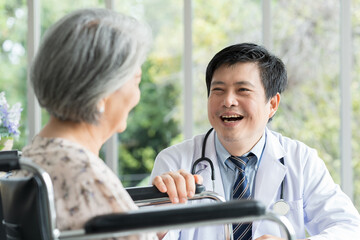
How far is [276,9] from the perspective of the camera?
3578 millimetres

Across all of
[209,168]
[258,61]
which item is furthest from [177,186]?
[258,61]

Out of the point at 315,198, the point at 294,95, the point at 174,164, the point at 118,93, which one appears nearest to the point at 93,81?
the point at 118,93

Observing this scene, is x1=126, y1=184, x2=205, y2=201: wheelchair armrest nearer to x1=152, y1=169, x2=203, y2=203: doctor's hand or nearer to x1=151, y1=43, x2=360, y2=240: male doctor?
x1=152, y1=169, x2=203, y2=203: doctor's hand

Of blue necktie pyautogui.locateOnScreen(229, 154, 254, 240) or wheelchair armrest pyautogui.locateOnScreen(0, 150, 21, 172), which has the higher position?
wheelchair armrest pyautogui.locateOnScreen(0, 150, 21, 172)

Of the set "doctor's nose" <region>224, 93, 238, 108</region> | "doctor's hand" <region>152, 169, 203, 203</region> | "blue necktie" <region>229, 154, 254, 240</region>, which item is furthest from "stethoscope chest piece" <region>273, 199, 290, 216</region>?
"doctor's hand" <region>152, 169, 203, 203</region>

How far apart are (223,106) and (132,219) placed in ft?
3.55

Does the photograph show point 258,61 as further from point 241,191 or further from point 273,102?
point 241,191

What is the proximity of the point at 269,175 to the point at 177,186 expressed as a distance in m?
0.60

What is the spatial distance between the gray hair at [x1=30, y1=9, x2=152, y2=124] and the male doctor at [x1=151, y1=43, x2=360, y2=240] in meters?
0.89

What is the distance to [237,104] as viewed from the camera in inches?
78.2

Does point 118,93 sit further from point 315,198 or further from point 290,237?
point 315,198

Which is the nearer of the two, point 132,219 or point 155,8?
point 132,219

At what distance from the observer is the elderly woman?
1.01m

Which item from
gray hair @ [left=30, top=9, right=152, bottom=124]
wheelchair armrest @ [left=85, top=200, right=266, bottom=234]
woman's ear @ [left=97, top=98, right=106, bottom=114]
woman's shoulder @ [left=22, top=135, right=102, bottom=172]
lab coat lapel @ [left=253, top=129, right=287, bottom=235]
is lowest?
lab coat lapel @ [left=253, top=129, right=287, bottom=235]
